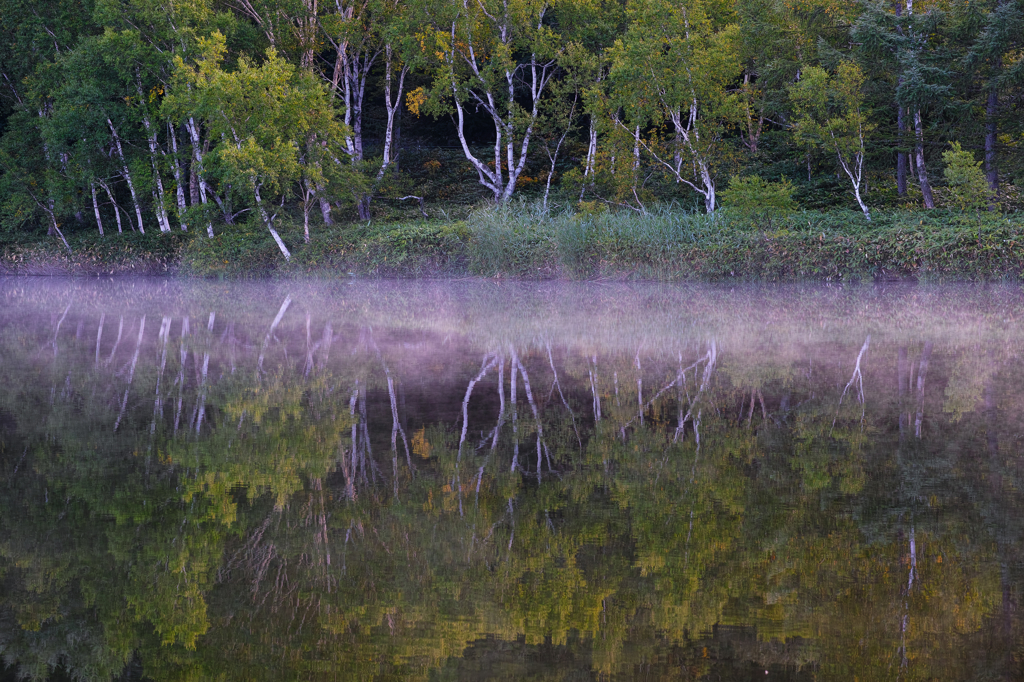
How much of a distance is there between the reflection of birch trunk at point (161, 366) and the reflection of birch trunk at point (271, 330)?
100 cm

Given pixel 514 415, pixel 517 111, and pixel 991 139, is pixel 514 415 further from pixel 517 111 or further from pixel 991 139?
pixel 517 111

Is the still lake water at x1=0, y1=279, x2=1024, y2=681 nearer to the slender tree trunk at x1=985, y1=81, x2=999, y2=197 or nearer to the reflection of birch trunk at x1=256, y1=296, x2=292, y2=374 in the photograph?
the reflection of birch trunk at x1=256, y1=296, x2=292, y2=374

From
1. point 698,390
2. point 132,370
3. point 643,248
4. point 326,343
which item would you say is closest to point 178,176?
point 643,248

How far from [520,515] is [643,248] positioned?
1635 centimetres

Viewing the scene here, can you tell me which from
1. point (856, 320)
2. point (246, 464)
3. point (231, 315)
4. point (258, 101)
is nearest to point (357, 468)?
point (246, 464)

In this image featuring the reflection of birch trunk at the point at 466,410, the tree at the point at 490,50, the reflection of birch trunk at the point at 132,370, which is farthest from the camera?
the tree at the point at 490,50

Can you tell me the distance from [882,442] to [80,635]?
4898 millimetres

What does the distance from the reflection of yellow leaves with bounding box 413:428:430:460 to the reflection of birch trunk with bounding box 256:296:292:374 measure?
351cm

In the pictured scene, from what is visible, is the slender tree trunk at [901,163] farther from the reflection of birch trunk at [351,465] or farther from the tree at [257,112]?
the reflection of birch trunk at [351,465]

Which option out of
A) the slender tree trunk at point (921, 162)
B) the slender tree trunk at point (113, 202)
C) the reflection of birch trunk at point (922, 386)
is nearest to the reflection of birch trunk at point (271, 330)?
the reflection of birch trunk at point (922, 386)

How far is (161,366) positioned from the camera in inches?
392

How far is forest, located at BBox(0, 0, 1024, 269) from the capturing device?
20781mm

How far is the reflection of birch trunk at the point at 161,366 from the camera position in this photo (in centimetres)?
723

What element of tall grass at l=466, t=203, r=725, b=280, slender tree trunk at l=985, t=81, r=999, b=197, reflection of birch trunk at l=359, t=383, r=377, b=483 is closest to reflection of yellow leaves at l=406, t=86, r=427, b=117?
tall grass at l=466, t=203, r=725, b=280
